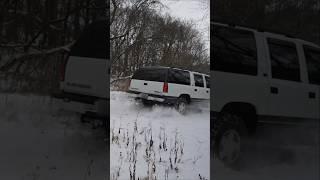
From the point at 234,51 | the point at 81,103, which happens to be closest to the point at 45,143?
the point at 81,103

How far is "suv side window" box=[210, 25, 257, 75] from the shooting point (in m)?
5.21

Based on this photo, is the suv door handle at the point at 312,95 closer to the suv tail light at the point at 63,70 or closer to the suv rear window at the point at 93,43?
the suv rear window at the point at 93,43

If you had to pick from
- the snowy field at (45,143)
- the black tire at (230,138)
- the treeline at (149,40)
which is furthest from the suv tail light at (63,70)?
the black tire at (230,138)

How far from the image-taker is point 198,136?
207 inches

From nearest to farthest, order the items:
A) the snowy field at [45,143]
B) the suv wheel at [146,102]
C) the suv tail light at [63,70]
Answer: the snowy field at [45,143], the suv tail light at [63,70], the suv wheel at [146,102]

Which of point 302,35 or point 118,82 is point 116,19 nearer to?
point 118,82

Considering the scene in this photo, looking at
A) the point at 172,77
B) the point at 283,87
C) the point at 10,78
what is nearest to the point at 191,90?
the point at 172,77

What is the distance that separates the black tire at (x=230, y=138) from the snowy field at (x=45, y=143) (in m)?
1.31

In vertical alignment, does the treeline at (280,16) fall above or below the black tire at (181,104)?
above

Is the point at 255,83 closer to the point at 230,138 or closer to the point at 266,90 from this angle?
the point at 266,90

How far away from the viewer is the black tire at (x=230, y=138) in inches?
206

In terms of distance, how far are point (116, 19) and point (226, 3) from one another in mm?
1288

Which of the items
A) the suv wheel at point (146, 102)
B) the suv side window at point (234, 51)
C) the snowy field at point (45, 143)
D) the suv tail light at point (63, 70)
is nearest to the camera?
the snowy field at point (45, 143)

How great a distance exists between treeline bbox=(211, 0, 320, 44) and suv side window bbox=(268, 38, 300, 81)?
0.49 feet
